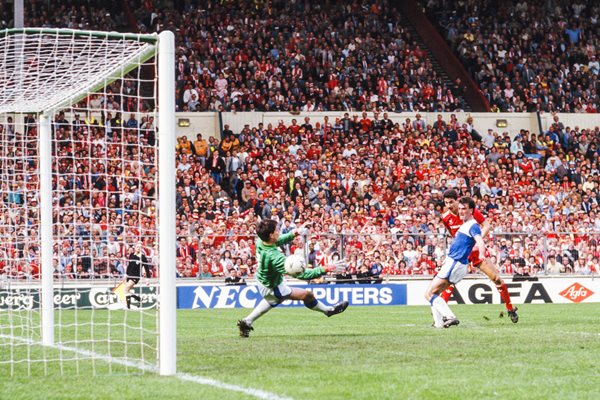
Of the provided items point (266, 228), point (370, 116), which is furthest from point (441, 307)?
point (370, 116)

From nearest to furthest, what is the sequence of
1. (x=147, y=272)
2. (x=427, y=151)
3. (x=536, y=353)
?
(x=536, y=353), (x=147, y=272), (x=427, y=151)

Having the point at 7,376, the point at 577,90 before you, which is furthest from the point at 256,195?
the point at 7,376

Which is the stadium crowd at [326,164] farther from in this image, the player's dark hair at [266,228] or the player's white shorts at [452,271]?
the player's white shorts at [452,271]

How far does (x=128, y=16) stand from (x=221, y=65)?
185 inches

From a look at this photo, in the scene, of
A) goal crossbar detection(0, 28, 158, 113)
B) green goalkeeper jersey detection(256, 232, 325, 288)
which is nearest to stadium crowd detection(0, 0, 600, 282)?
green goalkeeper jersey detection(256, 232, 325, 288)

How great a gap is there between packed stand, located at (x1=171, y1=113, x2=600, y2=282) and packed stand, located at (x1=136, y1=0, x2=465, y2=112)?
1.52m

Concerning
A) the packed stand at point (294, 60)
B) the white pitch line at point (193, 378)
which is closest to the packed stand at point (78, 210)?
the white pitch line at point (193, 378)

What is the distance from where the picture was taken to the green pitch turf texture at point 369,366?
9.45 m

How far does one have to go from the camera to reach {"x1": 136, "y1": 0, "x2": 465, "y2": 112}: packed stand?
38.3 metres

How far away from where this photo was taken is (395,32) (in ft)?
145

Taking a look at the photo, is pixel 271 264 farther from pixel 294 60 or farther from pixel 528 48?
pixel 528 48

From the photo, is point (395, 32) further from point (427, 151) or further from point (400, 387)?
point (400, 387)

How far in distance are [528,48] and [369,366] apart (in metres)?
35.2

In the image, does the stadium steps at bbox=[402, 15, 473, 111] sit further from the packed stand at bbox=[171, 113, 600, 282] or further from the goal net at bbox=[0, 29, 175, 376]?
the goal net at bbox=[0, 29, 175, 376]
